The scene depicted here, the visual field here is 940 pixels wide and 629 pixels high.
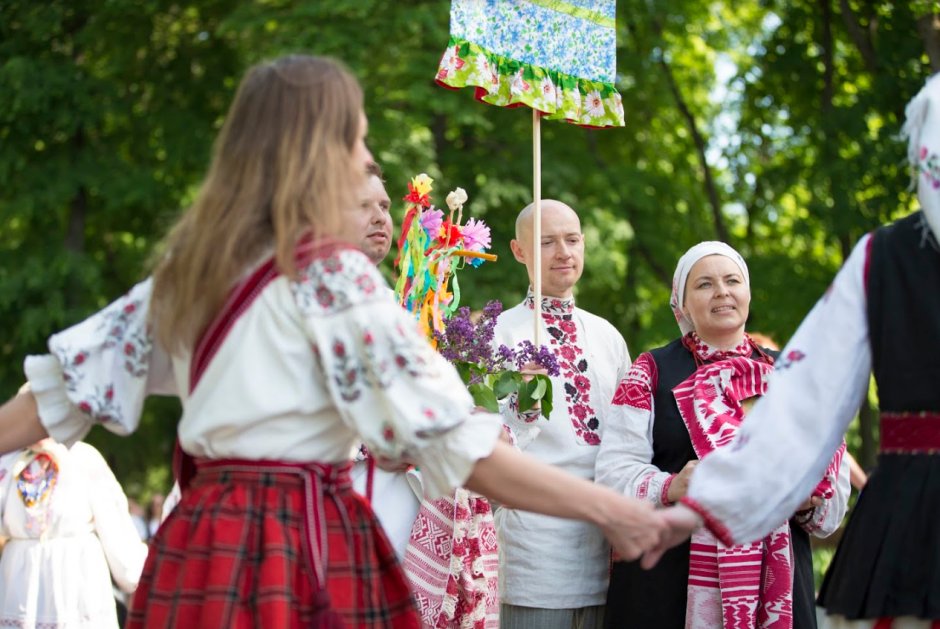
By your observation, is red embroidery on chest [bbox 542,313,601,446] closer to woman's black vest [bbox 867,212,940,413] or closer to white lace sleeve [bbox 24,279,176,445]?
woman's black vest [bbox 867,212,940,413]

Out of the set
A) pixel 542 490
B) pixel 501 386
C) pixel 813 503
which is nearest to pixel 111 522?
pixel 501 386

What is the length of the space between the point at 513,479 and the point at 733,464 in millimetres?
603

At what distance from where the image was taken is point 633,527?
291 centimetres

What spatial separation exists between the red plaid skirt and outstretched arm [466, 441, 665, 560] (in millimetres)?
300

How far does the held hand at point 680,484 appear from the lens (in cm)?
411

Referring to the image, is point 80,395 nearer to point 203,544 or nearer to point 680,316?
point 203,544

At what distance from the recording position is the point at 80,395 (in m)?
2.78

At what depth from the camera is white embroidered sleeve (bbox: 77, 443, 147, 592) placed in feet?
21.2

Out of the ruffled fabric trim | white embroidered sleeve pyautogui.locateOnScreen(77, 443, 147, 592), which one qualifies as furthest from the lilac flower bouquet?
white embroidered sleeve pyautogui.locateOnScreen(77, 443, 147, 592)

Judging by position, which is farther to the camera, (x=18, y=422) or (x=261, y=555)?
(x=18, y=422)

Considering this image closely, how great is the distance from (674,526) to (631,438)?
1.42 meters

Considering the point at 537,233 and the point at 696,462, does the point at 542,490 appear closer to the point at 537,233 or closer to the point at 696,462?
the point at 696,462

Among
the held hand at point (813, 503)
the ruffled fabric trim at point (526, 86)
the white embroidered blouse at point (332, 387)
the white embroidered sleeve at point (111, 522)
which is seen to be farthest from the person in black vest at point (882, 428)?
the white embroidered sleeve at point (111, 522)

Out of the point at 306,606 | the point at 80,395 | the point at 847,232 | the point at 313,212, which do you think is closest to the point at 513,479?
the point at 306,606
